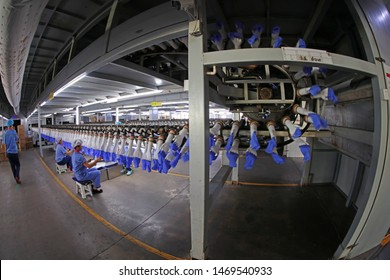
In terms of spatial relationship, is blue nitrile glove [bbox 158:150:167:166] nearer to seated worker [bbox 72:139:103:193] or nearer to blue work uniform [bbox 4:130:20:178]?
seated worker [bbox 72:139:103:193]

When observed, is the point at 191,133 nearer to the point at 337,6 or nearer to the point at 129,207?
the point at 129,207

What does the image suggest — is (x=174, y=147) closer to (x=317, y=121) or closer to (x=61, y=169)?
(x=317, y=121)

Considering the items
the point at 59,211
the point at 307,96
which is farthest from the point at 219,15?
the point at 59,211

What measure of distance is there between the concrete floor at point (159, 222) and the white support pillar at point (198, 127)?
92cm

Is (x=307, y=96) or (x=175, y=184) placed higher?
(x=307, y=96)

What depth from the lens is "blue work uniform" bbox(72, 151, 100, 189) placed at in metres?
2.84

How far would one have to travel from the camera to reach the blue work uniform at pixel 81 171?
9.30ft

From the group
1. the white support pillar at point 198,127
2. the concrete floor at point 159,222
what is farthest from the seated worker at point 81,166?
the white support pillar at point 198,127

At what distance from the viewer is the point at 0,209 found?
2.65 meters

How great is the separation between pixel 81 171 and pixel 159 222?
1911 millimetres

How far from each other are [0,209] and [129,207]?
7.44ft

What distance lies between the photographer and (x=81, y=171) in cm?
294

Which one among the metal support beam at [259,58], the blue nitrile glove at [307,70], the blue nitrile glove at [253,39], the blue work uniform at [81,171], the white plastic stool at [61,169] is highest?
the blue nitrile glove at [253,39]

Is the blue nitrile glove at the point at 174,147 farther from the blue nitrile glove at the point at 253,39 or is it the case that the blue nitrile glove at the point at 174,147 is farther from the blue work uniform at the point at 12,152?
the blue work uniform at the point at 12,152
